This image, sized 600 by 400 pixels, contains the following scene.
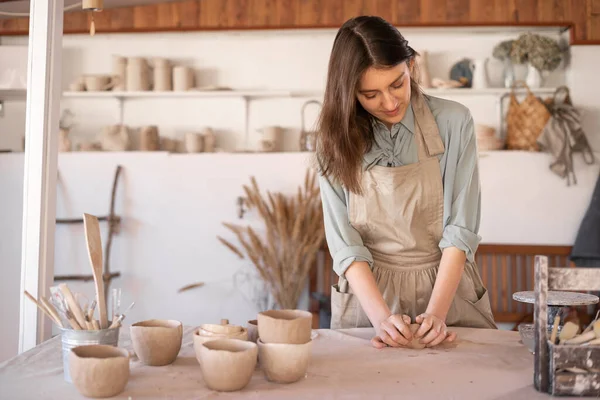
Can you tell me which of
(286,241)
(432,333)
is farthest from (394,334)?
(286,241)

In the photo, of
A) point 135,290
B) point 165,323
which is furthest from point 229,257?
point 165,323

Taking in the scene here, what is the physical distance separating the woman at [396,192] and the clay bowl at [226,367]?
63cm

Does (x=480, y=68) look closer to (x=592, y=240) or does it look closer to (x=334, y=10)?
(x=334, y=10)

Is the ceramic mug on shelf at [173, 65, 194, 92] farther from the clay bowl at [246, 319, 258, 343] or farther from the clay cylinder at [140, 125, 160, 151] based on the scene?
the clay bowl at [246, 319, 258, 343]

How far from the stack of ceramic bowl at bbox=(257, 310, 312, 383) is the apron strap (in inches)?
29.5

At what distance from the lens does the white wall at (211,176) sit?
178 inches

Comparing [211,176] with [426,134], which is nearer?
[426,134]

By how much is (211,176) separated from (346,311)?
2.92m

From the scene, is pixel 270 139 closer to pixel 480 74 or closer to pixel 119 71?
pixel 119 71

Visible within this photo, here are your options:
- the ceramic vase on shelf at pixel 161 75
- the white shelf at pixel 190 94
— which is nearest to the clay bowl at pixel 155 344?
the white shelf at pixel 190 94

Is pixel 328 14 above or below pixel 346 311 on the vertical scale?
above

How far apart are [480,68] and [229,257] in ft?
7.30

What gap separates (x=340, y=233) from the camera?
1.88 metres

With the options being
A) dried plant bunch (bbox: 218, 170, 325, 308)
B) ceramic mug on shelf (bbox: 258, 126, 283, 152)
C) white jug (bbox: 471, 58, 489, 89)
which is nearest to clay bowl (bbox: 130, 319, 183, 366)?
dried plant bunch (bbox: 218, 170, 325, 308)
